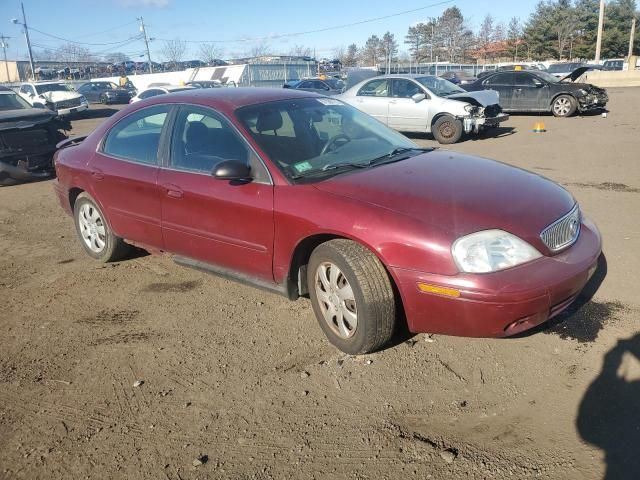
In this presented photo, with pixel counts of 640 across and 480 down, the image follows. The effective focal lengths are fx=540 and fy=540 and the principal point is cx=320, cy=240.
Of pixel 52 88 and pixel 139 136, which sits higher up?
pixel 52 88

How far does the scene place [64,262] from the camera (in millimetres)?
5496

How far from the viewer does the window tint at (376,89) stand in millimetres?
13352

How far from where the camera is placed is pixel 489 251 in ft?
9.59

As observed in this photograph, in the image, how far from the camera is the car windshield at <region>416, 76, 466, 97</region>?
13.3 metres

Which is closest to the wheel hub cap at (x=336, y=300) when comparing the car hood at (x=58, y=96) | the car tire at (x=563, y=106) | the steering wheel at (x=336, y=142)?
the steering wheel at (x=336, y=142)

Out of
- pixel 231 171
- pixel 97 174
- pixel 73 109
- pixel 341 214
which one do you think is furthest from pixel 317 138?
pixel 73 109

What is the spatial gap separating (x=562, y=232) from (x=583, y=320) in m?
0.76

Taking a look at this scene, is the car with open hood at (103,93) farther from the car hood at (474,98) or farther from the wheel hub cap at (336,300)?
the wheel hub cap at (336,300)

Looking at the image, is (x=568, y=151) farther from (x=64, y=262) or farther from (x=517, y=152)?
(x=64, y=262)

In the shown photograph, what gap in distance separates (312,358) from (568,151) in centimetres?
914

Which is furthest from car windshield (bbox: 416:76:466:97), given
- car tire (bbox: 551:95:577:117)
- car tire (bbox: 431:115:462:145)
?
car tire (bbox: 551:95:577:117)

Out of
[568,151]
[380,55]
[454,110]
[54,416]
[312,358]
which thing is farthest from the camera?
[380,55]

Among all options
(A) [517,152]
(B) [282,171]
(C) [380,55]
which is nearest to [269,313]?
(B) [282,171]

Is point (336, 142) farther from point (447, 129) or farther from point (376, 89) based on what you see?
point (376, 89)
